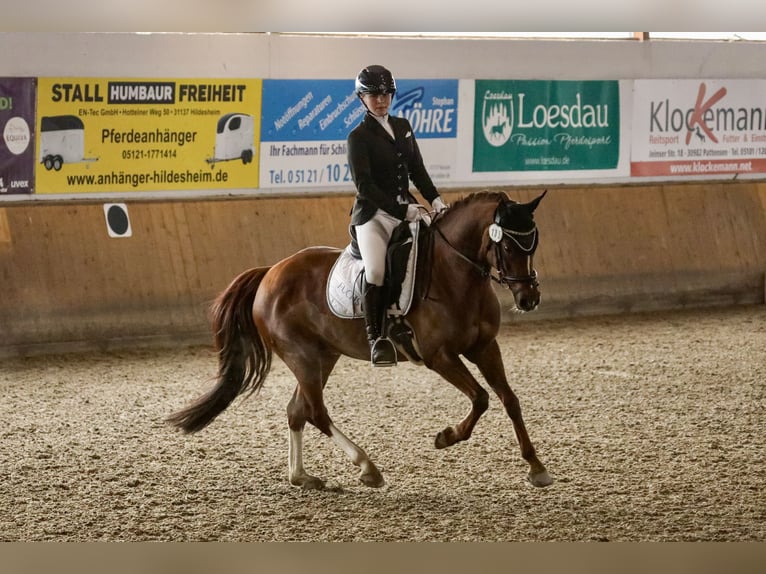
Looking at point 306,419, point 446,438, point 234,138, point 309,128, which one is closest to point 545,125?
point 309,128


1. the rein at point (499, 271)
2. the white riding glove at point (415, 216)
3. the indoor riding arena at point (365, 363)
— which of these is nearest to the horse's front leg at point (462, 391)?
the indoor riding arena at point (365, 363)

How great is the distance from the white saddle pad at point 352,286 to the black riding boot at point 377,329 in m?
0.08

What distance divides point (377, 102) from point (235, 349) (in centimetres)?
→ 166

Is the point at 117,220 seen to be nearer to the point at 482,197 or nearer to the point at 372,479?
the point at 372,479

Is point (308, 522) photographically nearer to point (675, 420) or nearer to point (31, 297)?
point (675, 420)

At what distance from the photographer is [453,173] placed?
11.5 m

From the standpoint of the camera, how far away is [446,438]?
5.32 m

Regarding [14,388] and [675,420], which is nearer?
[675,420]

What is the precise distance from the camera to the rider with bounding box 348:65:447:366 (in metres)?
5.47

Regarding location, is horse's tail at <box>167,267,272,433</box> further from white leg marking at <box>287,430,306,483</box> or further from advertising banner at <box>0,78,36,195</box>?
advertising banner at <box>0,78,36,195</box>

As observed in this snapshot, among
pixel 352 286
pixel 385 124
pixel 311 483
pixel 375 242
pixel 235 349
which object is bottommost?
pixel 311 483

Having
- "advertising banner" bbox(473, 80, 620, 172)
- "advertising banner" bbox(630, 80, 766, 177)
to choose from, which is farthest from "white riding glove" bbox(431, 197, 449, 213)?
"advertising banner" bbox(630, 80, 766, 177)

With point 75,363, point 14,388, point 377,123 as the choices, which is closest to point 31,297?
point 75,363
